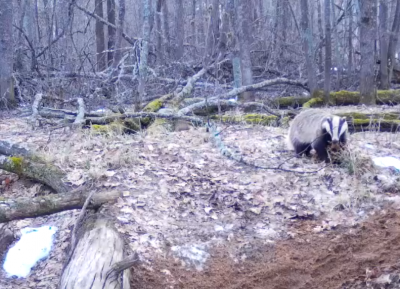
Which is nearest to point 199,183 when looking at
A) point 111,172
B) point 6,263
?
point 111,172

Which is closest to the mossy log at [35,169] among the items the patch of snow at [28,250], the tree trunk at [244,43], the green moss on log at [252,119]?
the patch of snow at [28,250]

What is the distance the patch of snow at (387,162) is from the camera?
5496mm

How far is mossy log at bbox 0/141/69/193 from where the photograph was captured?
490cm

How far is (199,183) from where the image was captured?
17.0 feet

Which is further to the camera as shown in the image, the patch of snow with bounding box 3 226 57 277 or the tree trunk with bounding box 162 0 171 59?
the tree trunk with bounding box 162 0 171 59

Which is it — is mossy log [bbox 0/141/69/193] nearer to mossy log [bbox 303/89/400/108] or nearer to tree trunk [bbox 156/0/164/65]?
mossy log [bbox 303/89/400/108]

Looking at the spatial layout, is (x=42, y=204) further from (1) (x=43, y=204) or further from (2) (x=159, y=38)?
(2) (x=159, y=38)

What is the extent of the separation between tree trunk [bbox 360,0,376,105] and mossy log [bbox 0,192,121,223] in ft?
19.6

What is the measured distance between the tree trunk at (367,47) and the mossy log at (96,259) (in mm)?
6197

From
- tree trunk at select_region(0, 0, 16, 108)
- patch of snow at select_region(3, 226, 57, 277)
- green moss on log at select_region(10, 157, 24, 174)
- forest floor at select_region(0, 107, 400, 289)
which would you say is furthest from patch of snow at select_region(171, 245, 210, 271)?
tree trunk at select_region(0, 0, 16, 108)

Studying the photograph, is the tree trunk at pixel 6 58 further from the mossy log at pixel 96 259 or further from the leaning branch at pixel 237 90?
the mossy log at pixel 96 259

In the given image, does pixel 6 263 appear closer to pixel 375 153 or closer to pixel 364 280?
pixel 364 280

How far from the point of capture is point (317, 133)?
577cm

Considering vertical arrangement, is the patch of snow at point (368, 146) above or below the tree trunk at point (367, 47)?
below
